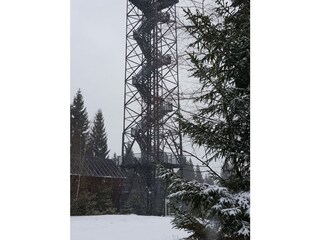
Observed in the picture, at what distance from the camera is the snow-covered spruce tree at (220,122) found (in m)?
1.77

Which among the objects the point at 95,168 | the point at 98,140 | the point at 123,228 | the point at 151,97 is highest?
the point at 151,97

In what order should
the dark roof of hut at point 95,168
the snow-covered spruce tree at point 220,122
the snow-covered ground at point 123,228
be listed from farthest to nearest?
the dark roof of hut at point 95,168 < the snow-covered ground at point 123,228 < the snow-covered spruce tree at point 220,122

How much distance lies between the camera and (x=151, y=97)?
2174 mm

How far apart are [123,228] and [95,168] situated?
392 millimetres

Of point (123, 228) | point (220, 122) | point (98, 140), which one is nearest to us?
point (220, 122)

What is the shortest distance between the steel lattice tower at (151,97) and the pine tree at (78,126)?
254 mm

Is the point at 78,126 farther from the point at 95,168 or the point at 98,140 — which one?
the point at 95,168

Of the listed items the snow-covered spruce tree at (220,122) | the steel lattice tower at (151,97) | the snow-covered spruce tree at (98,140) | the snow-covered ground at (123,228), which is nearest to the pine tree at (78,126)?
the snow-covered spruce tree at (98,140)

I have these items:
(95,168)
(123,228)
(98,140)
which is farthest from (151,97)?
(123,228)

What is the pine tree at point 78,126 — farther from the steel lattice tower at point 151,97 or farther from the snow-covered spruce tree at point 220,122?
the snow-covered spruce tree at point 220,122
